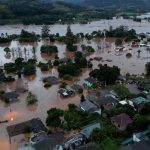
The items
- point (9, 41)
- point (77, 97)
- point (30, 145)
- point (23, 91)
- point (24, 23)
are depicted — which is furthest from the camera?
point (24, 23)

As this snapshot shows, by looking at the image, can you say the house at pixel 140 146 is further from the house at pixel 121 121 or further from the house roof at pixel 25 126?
the house roof at pixel 25 126

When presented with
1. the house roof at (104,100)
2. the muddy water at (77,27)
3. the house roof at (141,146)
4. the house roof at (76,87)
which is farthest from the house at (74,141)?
the muddy water at (77,27)

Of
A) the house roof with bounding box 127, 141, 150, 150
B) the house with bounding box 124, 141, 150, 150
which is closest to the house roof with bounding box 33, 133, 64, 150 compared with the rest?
the house with bounding box 124, 141, 150, 150

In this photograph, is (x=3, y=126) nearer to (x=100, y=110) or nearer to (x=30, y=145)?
(x=30, y=145)

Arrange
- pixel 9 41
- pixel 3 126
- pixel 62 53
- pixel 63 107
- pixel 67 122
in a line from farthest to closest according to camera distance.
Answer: pixel 9 41 → pixel 62 53 → pixel 63 107 → pixel 3 126 → pixel 67 122

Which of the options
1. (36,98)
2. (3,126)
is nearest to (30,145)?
(3,126)

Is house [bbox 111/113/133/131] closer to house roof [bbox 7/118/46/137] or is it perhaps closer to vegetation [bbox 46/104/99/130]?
vegetation [bbox 46/104/99/130]
